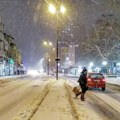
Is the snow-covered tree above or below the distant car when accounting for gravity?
above

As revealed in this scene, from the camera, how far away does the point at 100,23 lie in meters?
73.1

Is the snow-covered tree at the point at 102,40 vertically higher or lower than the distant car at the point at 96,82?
higher

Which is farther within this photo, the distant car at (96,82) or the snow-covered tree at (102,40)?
the snow-covered tree at (102,40)

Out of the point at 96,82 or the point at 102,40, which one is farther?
the point at 102,40

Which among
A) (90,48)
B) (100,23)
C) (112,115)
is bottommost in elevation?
→ (112,115)

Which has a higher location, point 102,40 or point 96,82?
point 102,40

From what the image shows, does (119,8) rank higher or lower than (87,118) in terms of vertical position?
higher

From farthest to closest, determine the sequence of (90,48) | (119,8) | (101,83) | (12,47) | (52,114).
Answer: (12,47) < (90,48) < (119,8) < (101,83) < (52,114)

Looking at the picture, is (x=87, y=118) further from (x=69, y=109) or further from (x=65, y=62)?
(x=65, y=62)

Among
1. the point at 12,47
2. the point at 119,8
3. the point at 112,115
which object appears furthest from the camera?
the point at 12,47

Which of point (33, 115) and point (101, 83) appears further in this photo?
point (101, 83)

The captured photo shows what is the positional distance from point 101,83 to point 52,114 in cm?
2071

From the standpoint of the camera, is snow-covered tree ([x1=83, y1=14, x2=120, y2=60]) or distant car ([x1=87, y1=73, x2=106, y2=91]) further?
snow-covered tree ([x1=83, y1=14, x2=120, y2=60])

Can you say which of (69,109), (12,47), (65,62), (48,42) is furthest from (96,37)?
(65,62)
